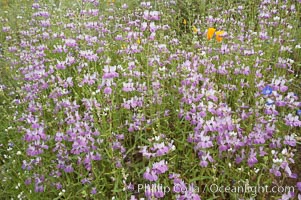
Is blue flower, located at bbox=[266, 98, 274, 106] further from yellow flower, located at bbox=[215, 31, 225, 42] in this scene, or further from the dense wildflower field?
yellow flower, located at bbox=[215, 31, 225, 42]

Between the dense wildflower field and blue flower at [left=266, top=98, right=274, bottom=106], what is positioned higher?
blue flower at [left=266, top=98, right=274, bottom=106]

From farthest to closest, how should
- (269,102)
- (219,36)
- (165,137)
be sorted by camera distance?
1. (219,36)
2. (165,137)
3. (269,102)

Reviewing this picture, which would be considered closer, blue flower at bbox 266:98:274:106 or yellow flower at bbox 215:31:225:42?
blue flower at bbox 266:98:274:106

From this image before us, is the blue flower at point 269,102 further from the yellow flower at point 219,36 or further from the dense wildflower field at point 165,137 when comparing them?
the yellow flower at point 219,36

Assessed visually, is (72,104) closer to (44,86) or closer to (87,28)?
(44,86)

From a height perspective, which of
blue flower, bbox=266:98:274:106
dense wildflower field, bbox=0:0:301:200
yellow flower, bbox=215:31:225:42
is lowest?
dense wildflower field, bbox=0:0:301:200

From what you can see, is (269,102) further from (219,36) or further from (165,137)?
(219,36)

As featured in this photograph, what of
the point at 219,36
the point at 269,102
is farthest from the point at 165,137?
the point at 219,36

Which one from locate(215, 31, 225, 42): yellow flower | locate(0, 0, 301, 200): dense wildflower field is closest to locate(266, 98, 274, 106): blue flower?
locate(0, 0, 301, 200): dense wildflower field

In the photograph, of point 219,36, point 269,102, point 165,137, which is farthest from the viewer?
point 219,36

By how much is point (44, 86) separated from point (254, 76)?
1981 mm

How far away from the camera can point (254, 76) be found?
129 inches

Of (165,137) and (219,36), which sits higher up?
(219,36)

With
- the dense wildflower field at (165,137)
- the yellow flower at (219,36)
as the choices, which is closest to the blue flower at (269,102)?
the dense wildflower field at (165,137)
